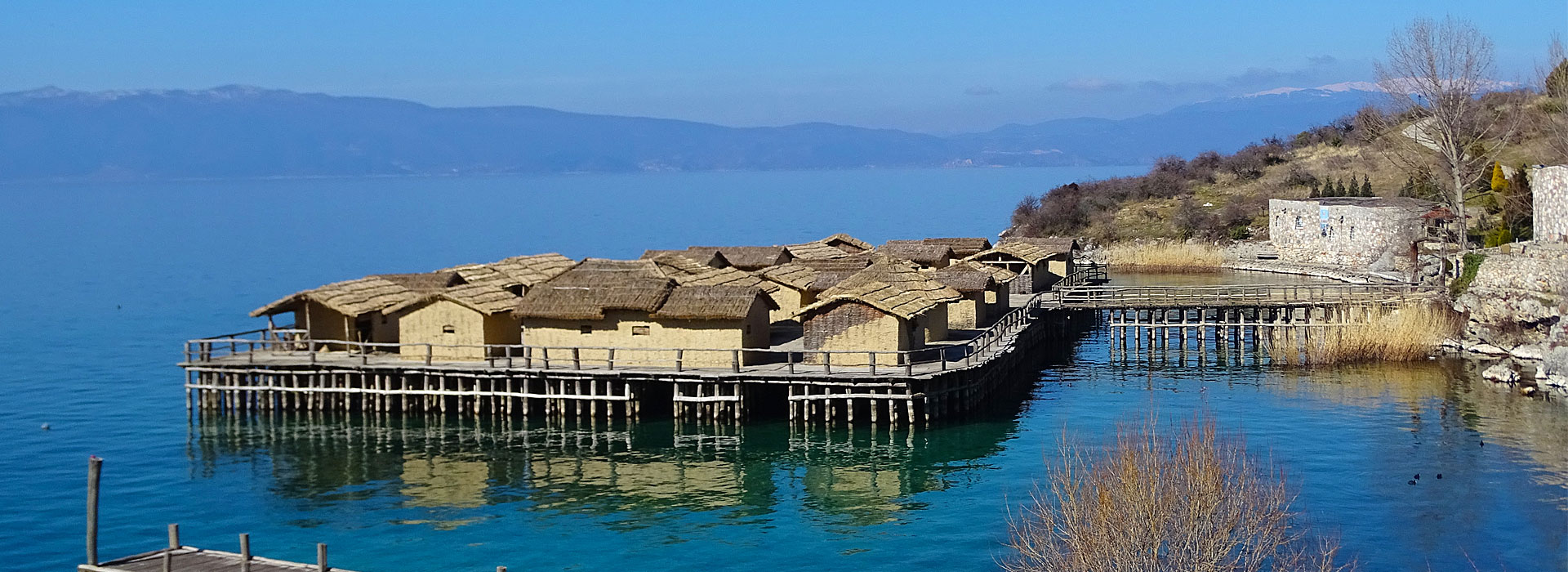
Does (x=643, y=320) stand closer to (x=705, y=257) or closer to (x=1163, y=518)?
(x=705, y=257)

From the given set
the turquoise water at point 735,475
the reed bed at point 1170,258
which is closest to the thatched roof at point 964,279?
the turquoise water at point 735,475

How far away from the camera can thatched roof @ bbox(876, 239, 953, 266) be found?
64938 mm

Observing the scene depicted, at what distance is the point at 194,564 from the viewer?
2727 cm

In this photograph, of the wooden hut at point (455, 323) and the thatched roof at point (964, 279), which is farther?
the thatched roof at point (964, 279)

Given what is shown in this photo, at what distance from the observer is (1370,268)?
253ft

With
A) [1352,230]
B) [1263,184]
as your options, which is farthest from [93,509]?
[1263,184]

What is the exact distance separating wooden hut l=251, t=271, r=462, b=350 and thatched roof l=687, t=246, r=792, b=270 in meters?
14.2

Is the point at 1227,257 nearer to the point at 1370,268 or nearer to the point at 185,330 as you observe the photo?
the point at 1370,268

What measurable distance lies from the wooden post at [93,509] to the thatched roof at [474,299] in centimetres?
1934

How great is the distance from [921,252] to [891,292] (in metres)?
19.7

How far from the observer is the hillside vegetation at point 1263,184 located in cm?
8856

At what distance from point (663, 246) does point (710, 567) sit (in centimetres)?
12109

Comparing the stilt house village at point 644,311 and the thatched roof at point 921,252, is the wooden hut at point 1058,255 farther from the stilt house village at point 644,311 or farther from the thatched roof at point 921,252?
the stilt house village at point 644,311

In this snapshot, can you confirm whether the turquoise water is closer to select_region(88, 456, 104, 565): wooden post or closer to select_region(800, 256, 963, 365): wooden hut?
select_region(800, 256, 963, 365): wooden hut
